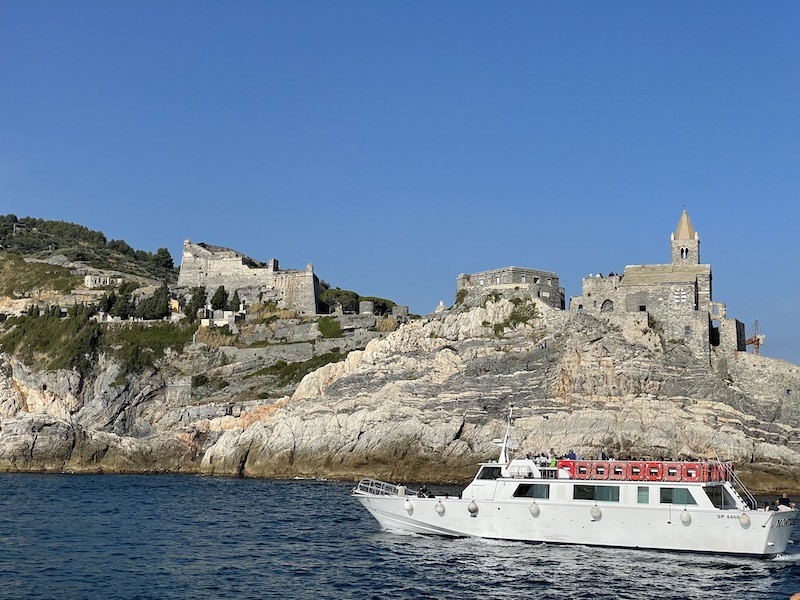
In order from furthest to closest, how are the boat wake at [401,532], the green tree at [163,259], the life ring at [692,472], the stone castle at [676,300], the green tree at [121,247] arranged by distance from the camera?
the green tree at [121,247] < the green tree at [163,259] < the stone castle at [676,300] < the boat wake at [401,532] < the life ring at [692,472]

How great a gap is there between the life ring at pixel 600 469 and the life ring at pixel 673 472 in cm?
206

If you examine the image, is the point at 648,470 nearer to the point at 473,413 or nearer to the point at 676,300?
the point at 473,413

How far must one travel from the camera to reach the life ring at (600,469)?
32938 mm

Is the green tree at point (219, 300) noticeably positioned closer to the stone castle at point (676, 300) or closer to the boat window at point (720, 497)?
the stone castle at point (676, 300)

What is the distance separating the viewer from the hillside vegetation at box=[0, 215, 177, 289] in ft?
414

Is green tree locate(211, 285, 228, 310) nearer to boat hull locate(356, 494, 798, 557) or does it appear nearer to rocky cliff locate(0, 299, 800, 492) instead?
rocky cliff locate(0, 299, 800, 492)

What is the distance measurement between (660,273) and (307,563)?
4096 cm

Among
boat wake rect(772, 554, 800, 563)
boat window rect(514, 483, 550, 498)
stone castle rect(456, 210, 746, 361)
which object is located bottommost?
boat wake rect(772, 554, 800, 563)

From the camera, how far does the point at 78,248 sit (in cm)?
13762

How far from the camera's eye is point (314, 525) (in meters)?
37.8

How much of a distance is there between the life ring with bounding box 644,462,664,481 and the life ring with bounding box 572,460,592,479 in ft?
6.54

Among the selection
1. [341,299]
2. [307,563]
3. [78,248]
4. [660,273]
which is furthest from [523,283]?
[78,248]

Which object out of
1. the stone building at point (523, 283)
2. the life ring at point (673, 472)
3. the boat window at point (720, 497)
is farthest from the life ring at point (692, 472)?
the stone building at point (523, 283)

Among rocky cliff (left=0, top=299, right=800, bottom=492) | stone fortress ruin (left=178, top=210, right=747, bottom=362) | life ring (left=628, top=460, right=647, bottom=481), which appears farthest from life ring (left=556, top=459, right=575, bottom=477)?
stone fortress ruin (left=178, top=210, right=747, bottom=362)
